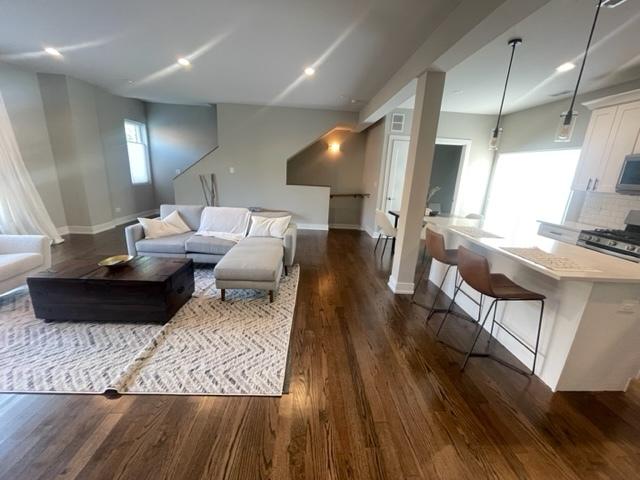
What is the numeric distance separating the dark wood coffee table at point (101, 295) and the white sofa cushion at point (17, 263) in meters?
0.53

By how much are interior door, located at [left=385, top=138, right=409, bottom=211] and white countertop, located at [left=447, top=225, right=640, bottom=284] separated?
331 centimetres

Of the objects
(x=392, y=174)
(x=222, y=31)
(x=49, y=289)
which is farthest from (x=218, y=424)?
(x=392, y=174)

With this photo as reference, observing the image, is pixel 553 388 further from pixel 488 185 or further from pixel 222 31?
pixel 488 185

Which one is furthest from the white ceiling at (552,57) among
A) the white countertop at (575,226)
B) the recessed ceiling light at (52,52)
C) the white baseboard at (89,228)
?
the white baseboard at (89,228)

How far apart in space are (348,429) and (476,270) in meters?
1.37

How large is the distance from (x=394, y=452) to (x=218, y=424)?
97 cm

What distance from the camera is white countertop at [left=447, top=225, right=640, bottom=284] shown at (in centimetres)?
154

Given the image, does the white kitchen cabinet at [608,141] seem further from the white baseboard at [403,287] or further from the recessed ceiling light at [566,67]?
the white baseboard at [403,287]

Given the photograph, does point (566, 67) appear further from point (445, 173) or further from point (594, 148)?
point (445, 173)

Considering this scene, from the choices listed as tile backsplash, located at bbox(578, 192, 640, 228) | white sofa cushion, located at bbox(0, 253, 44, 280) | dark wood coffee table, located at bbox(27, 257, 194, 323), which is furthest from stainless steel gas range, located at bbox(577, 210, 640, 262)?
white sofa cushion, located at bbox(0, 253, 44, 280)

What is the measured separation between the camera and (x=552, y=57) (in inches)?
111

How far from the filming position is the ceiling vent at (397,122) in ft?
17.4

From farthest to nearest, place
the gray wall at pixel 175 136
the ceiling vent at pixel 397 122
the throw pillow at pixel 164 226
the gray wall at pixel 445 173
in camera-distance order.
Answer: the gray wall at pixel 445 173 < the gray wall at pixel 175 136 < the ceiling vent at pixel 397 122 < the throw pillow at pixel 164 226

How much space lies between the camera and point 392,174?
5.56m
